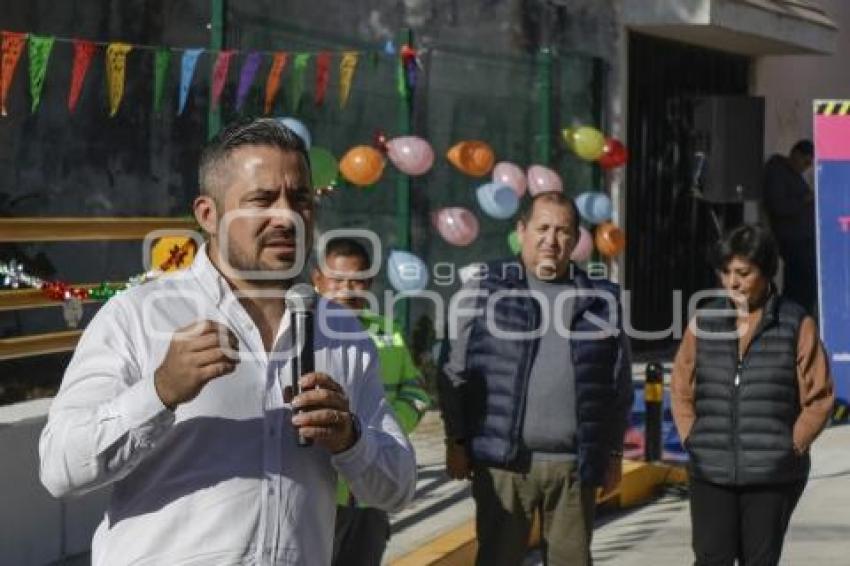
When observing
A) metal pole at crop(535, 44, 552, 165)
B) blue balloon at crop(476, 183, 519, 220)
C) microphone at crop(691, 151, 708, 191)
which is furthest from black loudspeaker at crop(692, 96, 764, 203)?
blue balloon at crop(476, 183, 519, 220)

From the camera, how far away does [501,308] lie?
6.45 metres

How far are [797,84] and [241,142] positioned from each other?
66.0 feet

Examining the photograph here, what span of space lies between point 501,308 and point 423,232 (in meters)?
7.17

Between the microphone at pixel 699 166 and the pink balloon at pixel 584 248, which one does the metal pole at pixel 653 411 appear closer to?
the pink balloon at pixel 584 248

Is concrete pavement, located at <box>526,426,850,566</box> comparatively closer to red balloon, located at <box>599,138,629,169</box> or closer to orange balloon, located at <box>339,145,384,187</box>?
orange balloon, located at <box>339,145,384,187</box>

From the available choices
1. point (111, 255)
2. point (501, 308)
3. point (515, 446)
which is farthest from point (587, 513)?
point (111, 255)

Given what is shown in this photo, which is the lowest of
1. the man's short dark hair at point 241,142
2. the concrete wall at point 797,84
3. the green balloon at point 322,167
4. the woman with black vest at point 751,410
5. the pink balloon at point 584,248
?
the woman with black vest at point 751,410

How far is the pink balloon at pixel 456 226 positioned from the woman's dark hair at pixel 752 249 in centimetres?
607

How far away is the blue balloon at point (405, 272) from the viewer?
11.8 m

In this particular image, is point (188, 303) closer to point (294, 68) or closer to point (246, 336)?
point (246, 336)

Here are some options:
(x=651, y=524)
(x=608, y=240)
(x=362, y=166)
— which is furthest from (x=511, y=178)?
(x=651, y=524)

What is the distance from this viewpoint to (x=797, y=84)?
22.6 m

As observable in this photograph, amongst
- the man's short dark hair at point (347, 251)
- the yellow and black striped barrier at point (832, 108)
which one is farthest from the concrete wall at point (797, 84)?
the man's short dark hair at point (347, 251)

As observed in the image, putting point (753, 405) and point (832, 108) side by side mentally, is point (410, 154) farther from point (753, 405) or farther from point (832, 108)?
point (753, 405)
